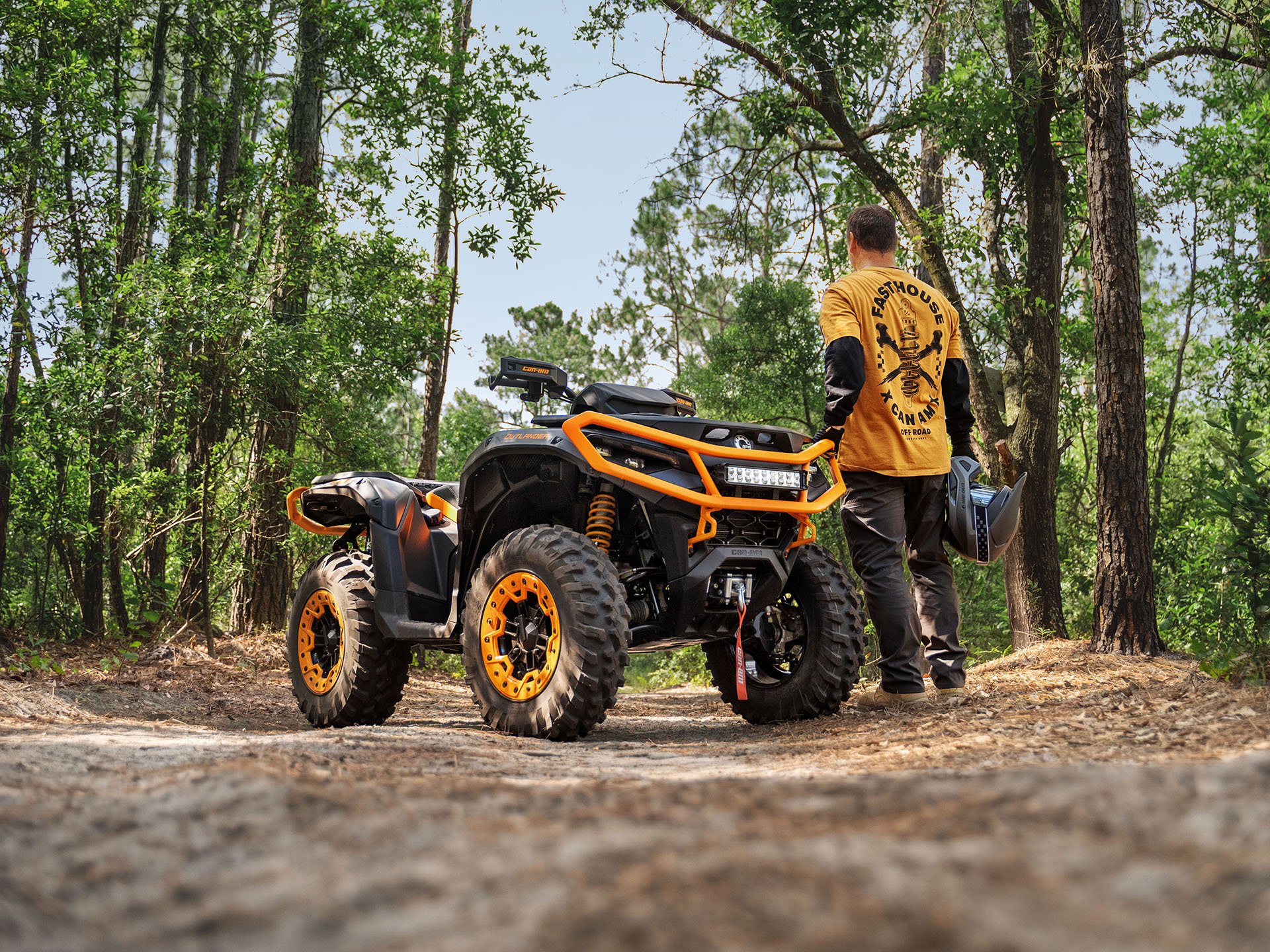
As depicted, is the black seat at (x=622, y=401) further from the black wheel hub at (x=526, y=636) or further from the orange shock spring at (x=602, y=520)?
the black wheel hub at (x=526, y=636)

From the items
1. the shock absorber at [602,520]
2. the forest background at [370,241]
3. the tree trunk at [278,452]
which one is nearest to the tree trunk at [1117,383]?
the forest background at [370,241]

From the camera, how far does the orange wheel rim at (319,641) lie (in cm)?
577

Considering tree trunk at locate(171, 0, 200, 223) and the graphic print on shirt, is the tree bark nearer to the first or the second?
the graphic print on shirt

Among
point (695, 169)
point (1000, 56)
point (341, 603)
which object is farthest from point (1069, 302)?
point (341, 603)

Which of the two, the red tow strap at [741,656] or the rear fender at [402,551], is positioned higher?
the rear fender at [402,551]

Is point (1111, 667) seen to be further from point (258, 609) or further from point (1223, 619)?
point (258, 609)

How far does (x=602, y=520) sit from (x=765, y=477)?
80 centimetres

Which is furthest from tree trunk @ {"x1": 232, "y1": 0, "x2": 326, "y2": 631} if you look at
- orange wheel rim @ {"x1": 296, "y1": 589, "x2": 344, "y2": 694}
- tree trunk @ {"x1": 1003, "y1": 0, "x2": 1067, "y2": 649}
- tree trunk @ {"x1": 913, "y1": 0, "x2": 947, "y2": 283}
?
tree trunk @ {"x1": 1003, "y1": 0, "x2": 1067, "y2": 649}

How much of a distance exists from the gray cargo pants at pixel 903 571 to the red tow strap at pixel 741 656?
0.68 metres

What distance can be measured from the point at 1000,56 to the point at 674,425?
11.3 metres

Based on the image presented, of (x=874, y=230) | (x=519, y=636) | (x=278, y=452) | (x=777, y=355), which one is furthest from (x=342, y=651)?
(x=777, y=355)

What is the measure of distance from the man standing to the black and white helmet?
8cm

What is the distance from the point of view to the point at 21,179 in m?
9.59

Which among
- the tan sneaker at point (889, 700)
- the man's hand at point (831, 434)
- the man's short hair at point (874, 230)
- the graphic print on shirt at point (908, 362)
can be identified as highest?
the man's short hair at point (874, 230)
